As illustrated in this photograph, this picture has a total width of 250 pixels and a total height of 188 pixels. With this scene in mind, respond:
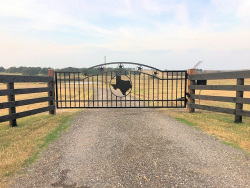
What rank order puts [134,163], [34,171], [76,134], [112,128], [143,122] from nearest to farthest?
[34,171] → [134,163] → [76,134] → [112,128] → [143,122]

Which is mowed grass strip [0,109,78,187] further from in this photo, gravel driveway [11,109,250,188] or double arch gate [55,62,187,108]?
double arch gate [55,62,187,108]

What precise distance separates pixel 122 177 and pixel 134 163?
0.55 m

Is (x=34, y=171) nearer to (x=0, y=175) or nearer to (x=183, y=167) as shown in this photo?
(x=0, y=175)

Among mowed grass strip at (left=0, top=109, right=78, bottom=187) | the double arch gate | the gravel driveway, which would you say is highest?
the double arch gate

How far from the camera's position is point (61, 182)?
9.64 ft

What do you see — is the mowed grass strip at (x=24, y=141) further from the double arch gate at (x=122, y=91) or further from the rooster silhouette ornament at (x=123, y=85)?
the rooster silhouette ornament at (x=123, y=85)

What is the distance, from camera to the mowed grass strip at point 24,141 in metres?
3.49

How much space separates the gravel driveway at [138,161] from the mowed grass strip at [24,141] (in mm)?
273

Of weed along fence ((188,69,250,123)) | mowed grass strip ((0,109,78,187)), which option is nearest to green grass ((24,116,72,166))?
mowed grass strip ((0,109,78,187))

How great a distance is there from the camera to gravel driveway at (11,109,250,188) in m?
2.96

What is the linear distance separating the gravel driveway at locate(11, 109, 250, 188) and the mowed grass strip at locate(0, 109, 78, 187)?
0.90ft

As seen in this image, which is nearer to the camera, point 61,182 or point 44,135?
point 61,182

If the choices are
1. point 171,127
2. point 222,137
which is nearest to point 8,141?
point 171,127

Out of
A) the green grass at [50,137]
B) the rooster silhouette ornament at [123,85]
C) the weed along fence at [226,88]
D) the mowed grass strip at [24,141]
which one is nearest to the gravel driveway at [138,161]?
the green grass at [50,137]
